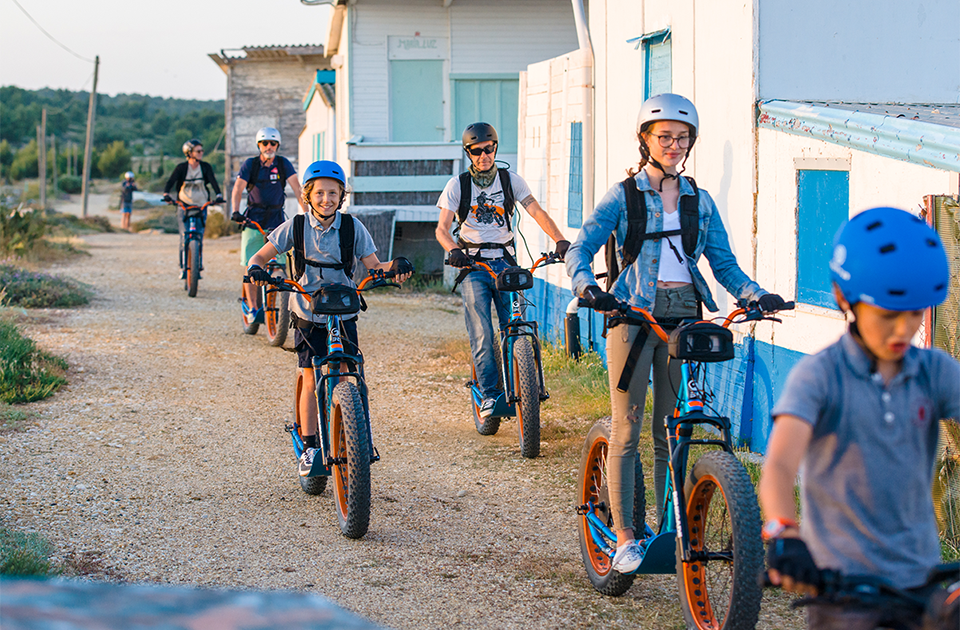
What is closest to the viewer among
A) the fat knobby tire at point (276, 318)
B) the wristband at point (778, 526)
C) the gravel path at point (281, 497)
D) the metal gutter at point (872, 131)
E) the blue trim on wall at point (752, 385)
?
the wristband at point (778, 526)

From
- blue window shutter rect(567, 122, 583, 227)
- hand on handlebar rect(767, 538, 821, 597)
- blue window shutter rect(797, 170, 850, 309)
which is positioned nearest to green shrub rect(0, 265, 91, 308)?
blue window shutter rect(567, 122, 583, 227)

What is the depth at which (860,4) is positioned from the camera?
659 cm

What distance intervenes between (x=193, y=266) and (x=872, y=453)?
12.6 meters

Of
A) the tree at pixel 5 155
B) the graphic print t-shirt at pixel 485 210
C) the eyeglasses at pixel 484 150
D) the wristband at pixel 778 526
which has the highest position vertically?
the tree at pixel 5 155

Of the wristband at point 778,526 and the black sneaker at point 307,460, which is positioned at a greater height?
the wristband at point 778,526

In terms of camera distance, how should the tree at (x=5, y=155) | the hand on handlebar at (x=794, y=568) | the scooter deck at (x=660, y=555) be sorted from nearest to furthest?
the hand on handlebar at (x=794, y=568) < the scooter deck at (x=660, y=555) < the tree at (x=5, y=155)

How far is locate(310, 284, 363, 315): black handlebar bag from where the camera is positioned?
Result: 17.5 ft

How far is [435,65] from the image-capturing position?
17656 mm

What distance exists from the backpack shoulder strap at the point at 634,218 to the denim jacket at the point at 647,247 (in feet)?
0.06

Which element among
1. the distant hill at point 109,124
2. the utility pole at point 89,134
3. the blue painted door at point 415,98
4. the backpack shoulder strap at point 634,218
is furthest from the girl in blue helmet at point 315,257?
the distant hill at point 109,124

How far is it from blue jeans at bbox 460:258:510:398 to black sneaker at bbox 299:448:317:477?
5.49 ft

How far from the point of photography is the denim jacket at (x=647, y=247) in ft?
13.6

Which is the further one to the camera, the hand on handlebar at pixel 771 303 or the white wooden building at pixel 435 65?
the white wooden building at pixel 435 65

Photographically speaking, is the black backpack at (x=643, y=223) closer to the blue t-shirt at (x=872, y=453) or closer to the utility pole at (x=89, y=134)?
the blue t-shirt at (x=872, y=453)
